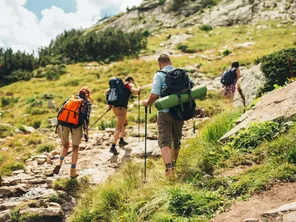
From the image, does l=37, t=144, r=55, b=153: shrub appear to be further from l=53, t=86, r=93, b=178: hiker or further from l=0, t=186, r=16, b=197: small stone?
l=0, t=186, r=16, b=197: small stone

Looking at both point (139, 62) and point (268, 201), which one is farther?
point (139, 62)

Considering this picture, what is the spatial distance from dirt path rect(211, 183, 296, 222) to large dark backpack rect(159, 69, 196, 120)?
1798mm

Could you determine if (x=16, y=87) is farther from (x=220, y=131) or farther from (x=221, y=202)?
(x=221, y=202)

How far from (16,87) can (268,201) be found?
78.8 ft

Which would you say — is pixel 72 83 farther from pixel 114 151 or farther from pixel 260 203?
pixel 260 203

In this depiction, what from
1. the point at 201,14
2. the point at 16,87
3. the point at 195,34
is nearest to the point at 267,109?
the point at 16,87

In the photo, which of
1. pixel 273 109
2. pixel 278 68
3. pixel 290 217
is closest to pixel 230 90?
pixel 278 68

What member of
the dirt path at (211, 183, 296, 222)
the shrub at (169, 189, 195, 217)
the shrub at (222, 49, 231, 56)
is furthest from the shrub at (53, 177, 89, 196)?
the shrub at (222, 49, 231, 56)

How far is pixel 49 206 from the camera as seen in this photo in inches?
250

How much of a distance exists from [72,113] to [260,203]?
471cm

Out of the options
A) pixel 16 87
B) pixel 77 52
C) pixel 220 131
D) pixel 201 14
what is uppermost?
pixel 201 14

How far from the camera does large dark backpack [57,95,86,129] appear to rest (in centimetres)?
757

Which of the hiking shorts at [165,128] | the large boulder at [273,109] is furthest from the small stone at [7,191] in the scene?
the large boulder at [273,109]

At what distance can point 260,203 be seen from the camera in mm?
4227
